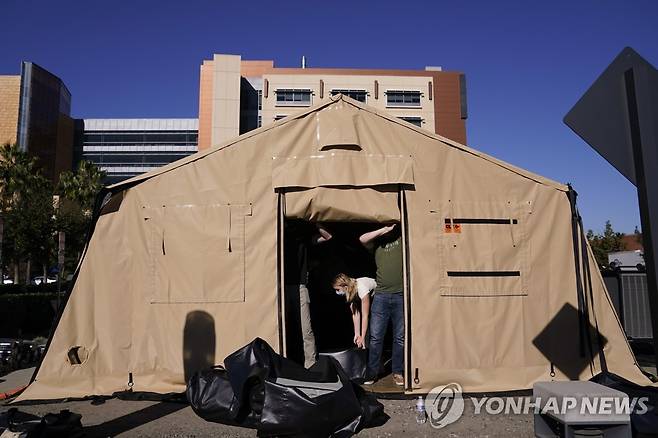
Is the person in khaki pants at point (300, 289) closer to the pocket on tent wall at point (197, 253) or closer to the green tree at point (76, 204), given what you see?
the pocket on tent wall at point (197, 253)

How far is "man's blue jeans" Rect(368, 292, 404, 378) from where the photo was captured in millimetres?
5793

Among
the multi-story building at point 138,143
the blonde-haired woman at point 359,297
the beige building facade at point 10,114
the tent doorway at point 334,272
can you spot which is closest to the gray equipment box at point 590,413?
the blonde-haired woman at point 359,297

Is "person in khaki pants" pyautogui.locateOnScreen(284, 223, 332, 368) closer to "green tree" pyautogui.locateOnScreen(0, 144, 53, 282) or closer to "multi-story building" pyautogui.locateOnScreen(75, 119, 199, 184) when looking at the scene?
"green tree" pyautogui.locateOnScreen(0, 144, 53, 282)

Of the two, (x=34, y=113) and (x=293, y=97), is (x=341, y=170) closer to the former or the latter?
(x=293, y=97)

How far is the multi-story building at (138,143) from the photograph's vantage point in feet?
273

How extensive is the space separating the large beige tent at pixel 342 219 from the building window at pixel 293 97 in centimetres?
5099

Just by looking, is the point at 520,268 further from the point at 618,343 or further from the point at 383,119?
the point at 383,119

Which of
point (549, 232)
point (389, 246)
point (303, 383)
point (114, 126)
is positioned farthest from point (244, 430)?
point (114, 126)

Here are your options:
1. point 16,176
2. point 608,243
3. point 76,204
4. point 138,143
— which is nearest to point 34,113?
point 138,143

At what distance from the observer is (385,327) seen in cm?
589

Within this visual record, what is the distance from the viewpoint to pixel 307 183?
5.71m

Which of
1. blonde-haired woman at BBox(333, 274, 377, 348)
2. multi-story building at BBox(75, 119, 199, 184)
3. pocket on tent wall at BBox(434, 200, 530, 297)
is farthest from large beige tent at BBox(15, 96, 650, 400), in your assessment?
multi-story building at BBox(75, 119, 199, 184)

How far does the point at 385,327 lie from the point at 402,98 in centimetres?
5460

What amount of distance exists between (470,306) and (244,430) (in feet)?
9.09
